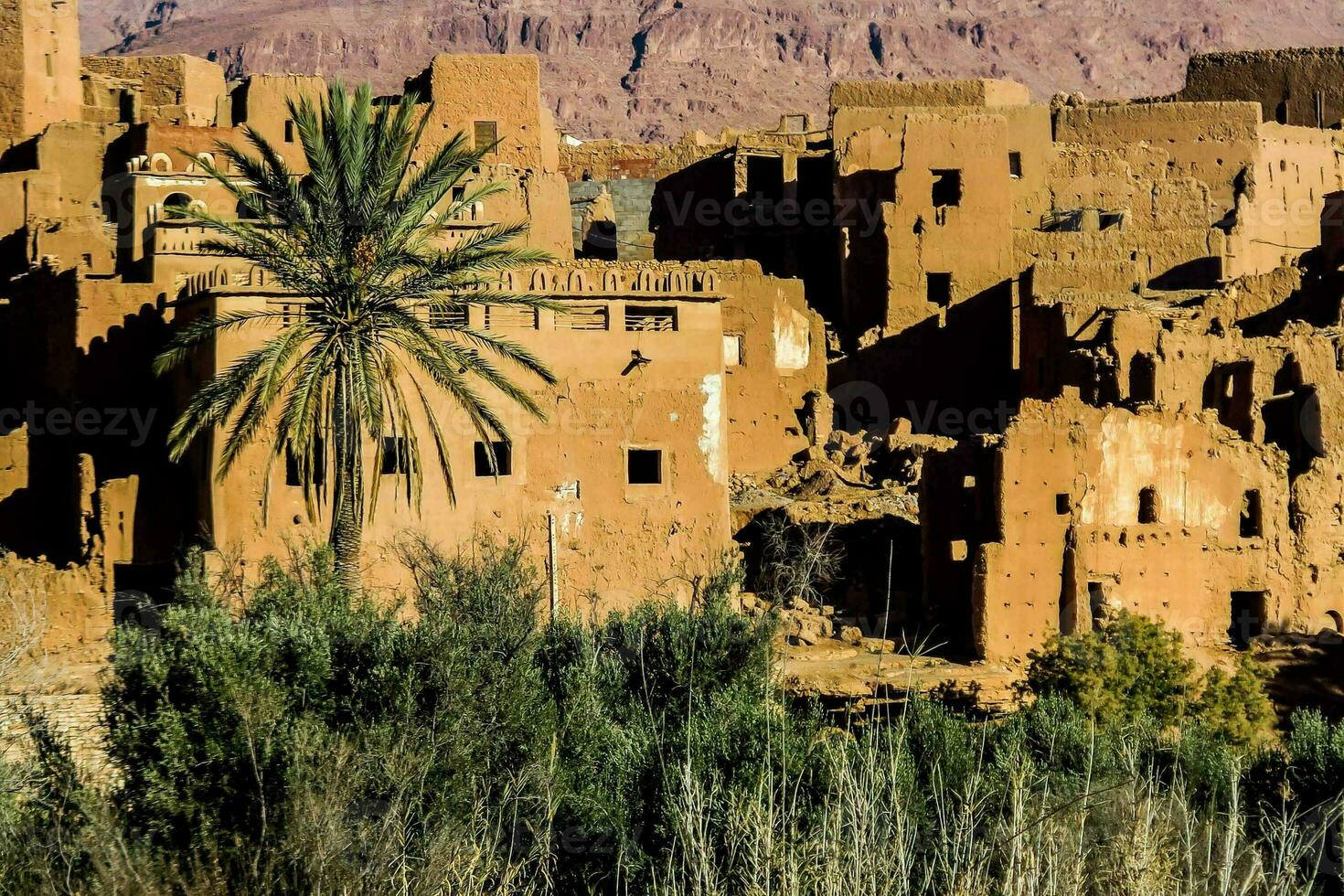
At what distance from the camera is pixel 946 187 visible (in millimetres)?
37250

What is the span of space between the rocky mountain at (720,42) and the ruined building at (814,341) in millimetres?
43176

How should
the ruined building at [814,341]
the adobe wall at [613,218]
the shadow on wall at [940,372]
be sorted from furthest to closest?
the adobe wall at [613,218] → the shadow on wall at [940,372] → the ruined building at [814,341]

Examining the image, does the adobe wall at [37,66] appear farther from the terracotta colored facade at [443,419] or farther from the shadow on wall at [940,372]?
the shadow on wall at [940,372]

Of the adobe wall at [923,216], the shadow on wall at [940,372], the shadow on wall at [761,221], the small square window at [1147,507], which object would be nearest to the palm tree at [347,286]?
the small square window at [1147,507]

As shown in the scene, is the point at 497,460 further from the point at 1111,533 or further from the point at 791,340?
the point at 791,340

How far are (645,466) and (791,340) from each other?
7.77 m

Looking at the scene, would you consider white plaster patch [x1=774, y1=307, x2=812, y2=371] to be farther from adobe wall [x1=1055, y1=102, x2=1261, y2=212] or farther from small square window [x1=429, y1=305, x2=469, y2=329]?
adobe wall [x1=1055, y1=102, x2=1261, y2=212]

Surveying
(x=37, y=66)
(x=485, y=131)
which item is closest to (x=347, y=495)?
(x=485, y=131)

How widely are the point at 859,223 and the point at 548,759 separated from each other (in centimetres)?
1968

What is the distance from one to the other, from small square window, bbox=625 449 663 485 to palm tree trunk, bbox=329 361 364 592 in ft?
15.2

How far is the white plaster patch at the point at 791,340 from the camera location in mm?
33969

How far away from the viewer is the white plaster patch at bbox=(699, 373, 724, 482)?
2700 centimetres

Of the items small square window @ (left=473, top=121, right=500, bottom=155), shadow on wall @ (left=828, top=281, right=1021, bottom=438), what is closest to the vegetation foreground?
shadow on wall @ (left=828, top=281, right=1021, bottom=438)

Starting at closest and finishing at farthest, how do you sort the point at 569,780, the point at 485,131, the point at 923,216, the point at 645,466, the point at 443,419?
the point at 569,780 → the point at 443,419 → the point at 645,466 → the point at 923,216 → the point at 485,131
